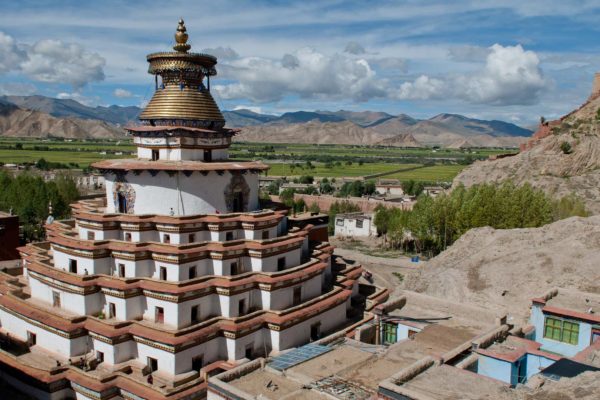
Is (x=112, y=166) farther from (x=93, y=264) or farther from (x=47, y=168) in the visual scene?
(x=47, y=168)

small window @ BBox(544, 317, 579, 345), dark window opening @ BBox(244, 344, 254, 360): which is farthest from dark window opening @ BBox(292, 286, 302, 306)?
small window @ BBox(544, 317, 579, 345)

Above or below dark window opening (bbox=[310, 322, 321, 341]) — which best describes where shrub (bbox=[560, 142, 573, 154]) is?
above

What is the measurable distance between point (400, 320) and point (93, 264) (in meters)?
14.3

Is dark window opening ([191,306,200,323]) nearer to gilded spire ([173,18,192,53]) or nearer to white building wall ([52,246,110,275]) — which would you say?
white building wall ([52,246,110,275])

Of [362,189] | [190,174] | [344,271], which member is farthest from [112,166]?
[362,189]

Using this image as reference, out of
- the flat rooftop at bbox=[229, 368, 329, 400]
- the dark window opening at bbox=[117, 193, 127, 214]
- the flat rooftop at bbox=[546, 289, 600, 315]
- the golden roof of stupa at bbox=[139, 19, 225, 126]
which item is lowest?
the flat rooftop at bbox=[229, 368, 329, 400]

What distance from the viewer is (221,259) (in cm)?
2244

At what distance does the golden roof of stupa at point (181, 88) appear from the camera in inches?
1013

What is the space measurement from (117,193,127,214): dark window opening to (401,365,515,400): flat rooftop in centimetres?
1633

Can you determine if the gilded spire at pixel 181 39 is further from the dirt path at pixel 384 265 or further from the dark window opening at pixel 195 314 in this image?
the dirt path at pixel 384 265

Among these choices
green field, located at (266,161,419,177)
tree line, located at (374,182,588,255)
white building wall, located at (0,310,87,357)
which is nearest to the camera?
white building wall, located at (0,310,87,357)

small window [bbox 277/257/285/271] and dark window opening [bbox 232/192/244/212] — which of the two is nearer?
small window [bbox 277/257/285/271]

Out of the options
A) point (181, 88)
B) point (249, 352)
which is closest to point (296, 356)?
point (249, 352)

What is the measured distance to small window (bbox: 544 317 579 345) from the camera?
19.6m
